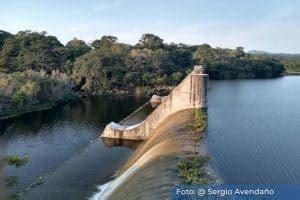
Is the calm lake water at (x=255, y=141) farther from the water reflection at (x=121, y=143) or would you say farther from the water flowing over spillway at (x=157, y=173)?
the water reflection at (x=121, y=143)

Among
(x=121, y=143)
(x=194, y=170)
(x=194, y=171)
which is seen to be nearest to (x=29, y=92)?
(x=121, y=143)

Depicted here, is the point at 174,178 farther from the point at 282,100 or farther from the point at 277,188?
the point at 282,100

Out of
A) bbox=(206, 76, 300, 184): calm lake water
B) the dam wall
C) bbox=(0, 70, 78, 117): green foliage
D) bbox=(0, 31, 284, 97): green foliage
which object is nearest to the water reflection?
the dam wall

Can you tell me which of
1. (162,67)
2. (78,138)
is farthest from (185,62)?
(78,138)

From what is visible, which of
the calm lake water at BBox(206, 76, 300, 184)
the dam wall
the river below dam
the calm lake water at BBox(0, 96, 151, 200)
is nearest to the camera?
the calm lake water at BBox(206, 76, 300, 184)

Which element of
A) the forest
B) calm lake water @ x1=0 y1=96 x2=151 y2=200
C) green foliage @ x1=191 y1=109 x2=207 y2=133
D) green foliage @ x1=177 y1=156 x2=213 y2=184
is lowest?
calm lake water @ x1=0 y1=96 x2=151 y2=200

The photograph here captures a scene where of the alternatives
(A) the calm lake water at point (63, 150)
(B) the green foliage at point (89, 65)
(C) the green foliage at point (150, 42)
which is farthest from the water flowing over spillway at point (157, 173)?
(C) the green foliage at point (150, 42)

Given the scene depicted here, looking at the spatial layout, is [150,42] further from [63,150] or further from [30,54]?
[63,150]

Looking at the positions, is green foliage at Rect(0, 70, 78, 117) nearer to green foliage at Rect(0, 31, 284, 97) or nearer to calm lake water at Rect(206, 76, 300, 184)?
green foliage at Rect(0, 31, 284, 97)
